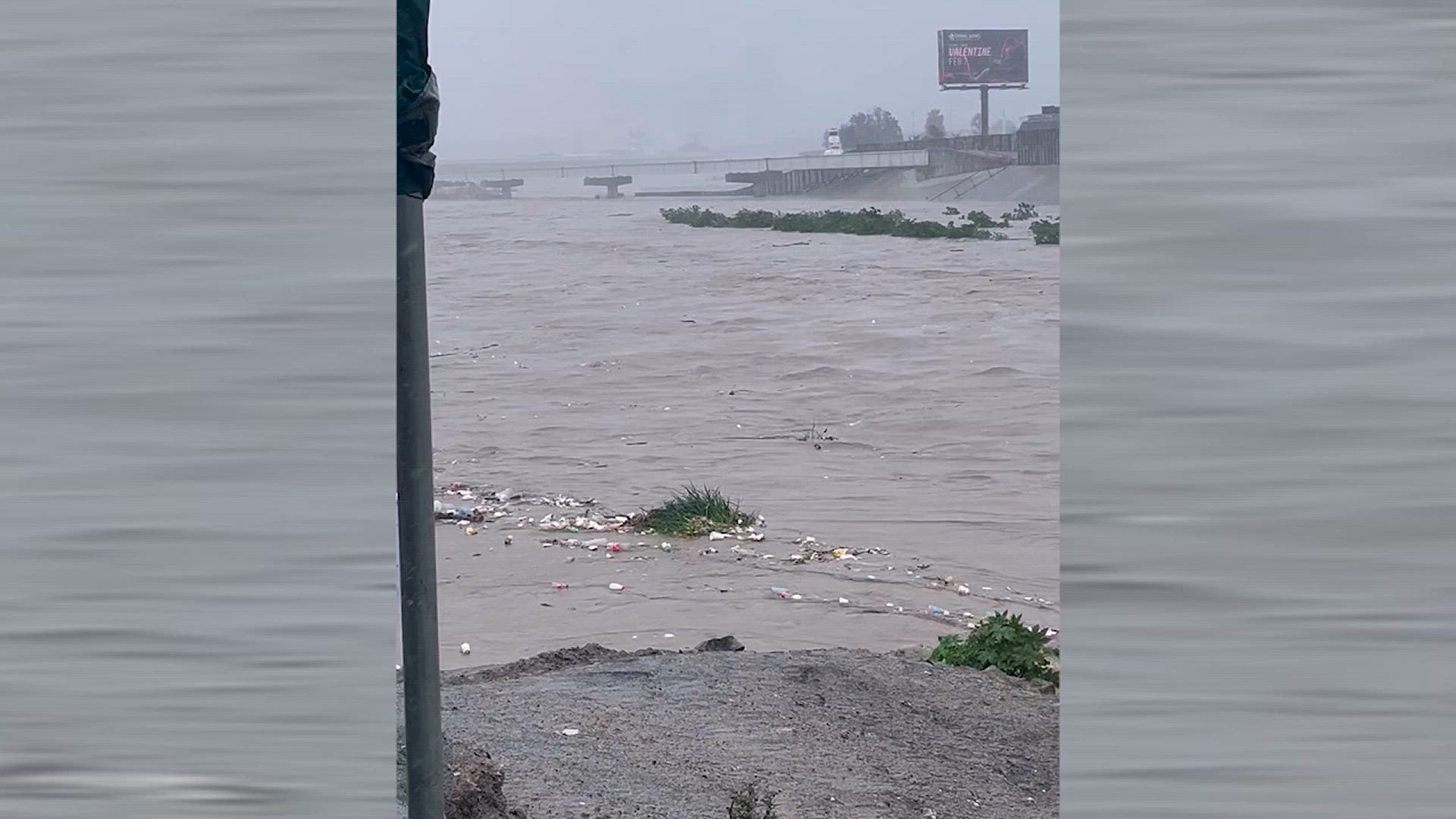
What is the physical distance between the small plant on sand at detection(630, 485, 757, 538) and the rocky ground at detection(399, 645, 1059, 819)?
7.19 ft

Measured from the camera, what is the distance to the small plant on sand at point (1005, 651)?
4895 millimetres

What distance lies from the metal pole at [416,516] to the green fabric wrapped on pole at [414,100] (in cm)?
4

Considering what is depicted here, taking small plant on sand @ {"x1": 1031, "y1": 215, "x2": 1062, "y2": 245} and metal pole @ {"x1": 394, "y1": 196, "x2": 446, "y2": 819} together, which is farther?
small plant on sand @ {"x1": 1031, "y1": 215, "x2": 1062, "y2": 245}

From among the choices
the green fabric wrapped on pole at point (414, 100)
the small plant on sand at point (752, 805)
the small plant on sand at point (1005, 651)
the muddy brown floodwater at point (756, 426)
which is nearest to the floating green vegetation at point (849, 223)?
the muddy brown floodwater at point (756, 426)

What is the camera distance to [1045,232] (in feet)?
66.2

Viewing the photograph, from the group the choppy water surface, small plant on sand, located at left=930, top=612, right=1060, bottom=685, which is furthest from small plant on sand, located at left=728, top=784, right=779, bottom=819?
the choppy water surface

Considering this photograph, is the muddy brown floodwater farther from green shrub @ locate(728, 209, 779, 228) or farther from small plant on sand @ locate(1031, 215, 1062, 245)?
green shrub @ locate(728, 209, 779, 228)

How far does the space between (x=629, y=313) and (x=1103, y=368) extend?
47.2 ft

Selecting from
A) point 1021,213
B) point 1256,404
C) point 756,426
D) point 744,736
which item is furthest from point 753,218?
point 1256,404

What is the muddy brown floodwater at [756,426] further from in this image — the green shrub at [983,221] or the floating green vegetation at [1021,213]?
the floating green vegetation at [1021,213]

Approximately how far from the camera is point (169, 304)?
4.25ft

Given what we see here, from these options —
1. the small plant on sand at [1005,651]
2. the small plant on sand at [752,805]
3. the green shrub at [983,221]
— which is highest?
the green shrub at [983,221]

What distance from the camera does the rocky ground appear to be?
3.58 meters

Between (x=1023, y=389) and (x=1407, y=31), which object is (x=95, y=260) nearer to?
(x=1407, y=31)
